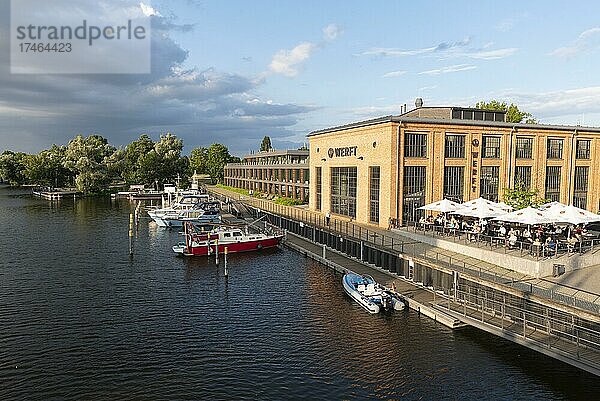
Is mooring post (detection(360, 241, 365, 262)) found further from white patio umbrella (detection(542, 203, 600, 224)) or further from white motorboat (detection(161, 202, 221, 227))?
white motorboat (detection(161, 202, 221, 227))

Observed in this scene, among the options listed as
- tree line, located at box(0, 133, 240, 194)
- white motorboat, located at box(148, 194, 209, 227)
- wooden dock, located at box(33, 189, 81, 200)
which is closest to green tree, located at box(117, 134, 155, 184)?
tree line, located at box(0, 133, 240, 194)

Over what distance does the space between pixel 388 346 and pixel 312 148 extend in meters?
45.1

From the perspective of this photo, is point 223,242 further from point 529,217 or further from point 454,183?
point 529,217

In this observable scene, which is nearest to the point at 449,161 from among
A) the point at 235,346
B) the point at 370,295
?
the point at 370,295

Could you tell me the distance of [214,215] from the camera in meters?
76.3

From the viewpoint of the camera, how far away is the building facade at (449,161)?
49.4 metres

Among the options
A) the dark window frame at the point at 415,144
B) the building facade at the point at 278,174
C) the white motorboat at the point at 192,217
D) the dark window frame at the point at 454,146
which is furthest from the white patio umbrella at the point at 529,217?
the building facade at the point at 278,174

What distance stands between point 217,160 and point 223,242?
437 feet

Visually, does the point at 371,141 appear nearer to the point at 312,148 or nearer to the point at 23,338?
the point at 312,148

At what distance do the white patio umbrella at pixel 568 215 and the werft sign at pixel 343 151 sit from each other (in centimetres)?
2540

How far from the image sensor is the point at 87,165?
5354 inches

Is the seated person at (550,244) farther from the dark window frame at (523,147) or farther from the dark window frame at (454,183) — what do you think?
the dark window frame at (523,147)

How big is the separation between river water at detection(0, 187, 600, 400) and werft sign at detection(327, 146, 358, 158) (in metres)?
18.5

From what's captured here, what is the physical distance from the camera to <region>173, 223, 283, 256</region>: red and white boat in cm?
4866
